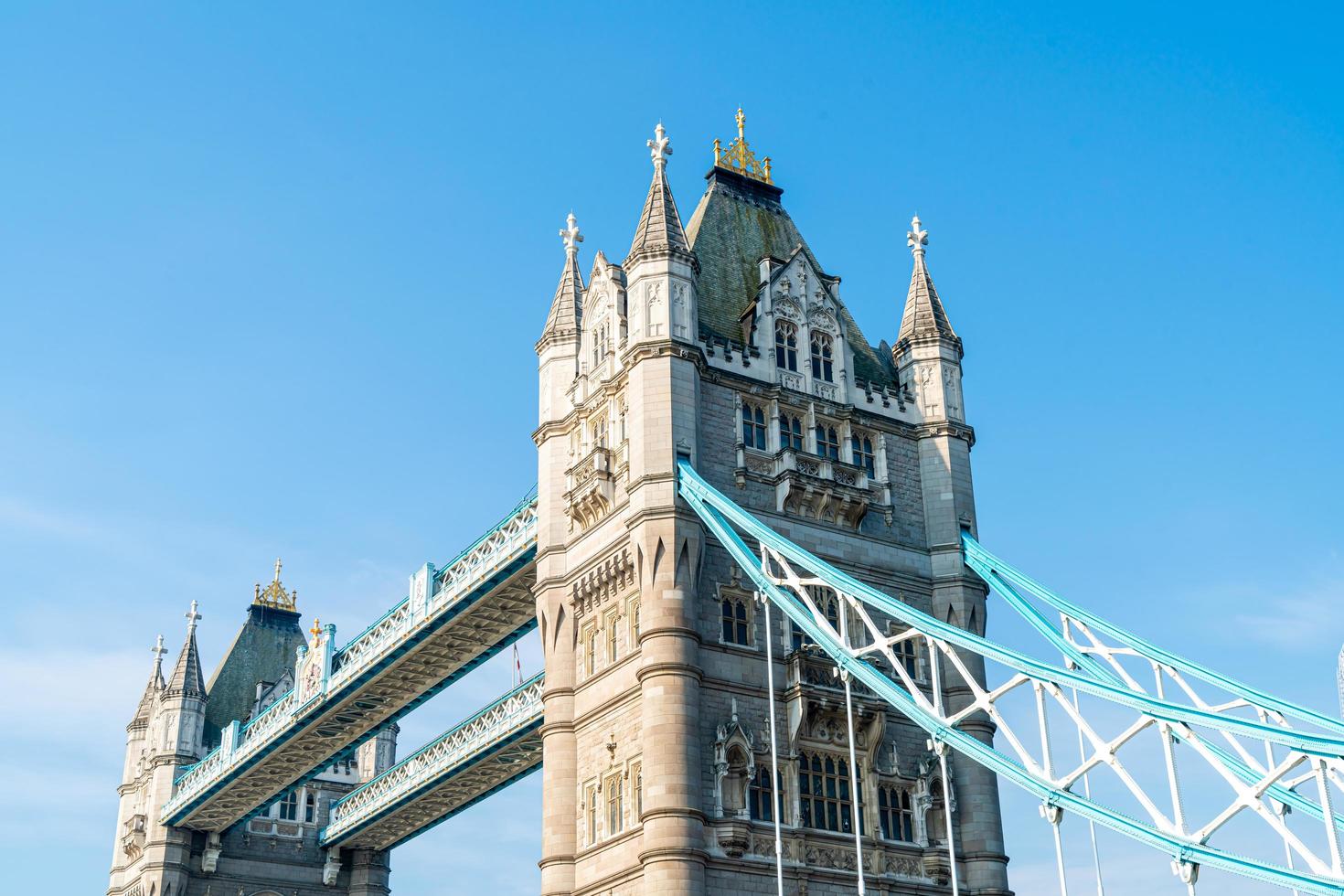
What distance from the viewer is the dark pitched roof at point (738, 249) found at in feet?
158

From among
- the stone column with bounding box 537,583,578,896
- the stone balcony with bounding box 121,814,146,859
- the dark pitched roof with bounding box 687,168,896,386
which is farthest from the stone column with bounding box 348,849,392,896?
the dark pitched roof with bounding box 687,168,896,386

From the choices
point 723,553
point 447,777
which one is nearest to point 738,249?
point 723,553

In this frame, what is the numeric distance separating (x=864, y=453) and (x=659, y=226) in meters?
8.77

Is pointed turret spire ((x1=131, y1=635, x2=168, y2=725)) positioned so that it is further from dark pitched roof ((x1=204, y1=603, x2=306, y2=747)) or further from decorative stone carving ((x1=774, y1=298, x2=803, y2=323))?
decorative stone carving ((x1=774, y1=298, x2=803, y2=323))

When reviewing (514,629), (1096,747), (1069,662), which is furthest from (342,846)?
(1096,747)

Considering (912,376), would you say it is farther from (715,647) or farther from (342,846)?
(342,846)

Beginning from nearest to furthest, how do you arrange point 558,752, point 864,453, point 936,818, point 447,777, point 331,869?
point 936,818 < point 558,752 < point 864,453 < point 447,777 < point 331,869

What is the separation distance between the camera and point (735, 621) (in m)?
43.0

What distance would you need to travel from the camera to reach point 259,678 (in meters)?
79.1

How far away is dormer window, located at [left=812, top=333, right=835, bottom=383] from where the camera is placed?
48.1 meters

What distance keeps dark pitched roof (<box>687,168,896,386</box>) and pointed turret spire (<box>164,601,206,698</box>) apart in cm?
3711

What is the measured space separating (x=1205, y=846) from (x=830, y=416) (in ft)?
64.0

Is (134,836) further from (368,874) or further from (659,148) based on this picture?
(659,148)

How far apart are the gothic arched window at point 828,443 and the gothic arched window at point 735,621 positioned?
19.0 feet
